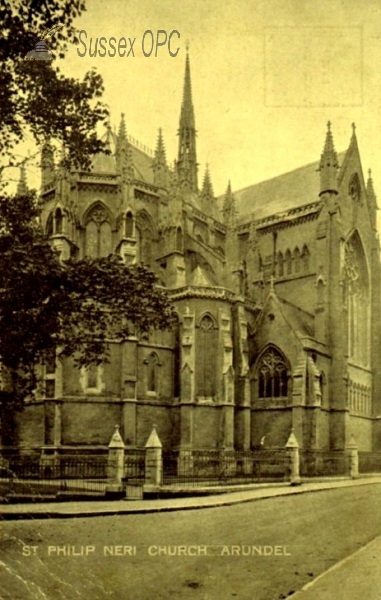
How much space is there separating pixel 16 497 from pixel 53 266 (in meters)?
7.82

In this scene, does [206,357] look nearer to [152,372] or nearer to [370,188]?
[152,372]

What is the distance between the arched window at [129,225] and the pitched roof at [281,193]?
12.8 metres

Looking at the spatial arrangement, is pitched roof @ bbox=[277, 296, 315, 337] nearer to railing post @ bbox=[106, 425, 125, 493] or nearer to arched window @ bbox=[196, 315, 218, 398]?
arched window @ bbox=[196, 315, 218, 398]

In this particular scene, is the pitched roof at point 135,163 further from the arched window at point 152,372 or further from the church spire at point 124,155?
the arched window at point 152,372

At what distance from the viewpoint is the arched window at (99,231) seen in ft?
123

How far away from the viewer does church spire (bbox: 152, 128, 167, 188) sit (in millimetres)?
40406

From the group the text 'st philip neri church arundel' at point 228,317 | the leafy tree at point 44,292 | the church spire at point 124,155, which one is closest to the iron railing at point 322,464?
the text 'st philip neri church arundel' at point 228,317

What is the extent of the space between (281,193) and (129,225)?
652 inches

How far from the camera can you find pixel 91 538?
11.6 meters

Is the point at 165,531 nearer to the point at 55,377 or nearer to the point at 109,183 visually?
the point at 55,377

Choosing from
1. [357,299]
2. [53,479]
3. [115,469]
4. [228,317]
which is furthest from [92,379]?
[357,299]

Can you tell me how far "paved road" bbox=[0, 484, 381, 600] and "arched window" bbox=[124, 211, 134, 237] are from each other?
21.0 meters

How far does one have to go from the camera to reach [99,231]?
3766cm

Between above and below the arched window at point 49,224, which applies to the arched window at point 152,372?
below
